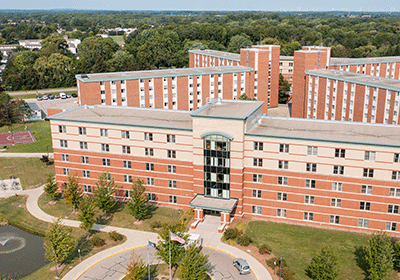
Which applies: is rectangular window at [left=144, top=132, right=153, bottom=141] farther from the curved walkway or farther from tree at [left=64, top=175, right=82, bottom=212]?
the curved walkway

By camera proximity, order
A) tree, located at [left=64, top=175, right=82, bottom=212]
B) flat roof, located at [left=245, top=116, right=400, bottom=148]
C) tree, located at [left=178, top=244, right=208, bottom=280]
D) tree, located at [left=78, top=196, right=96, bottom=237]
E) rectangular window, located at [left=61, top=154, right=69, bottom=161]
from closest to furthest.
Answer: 1. tree, located at [left=178, top=244, right=208, bottom=280]
2. flat roof, located at [left=245, top=116, right=400, bottom=148]
3. tree, located at [left=78, top=196, right=96, bottom=237]
4. tree, located at [left=64, top=175, right=82, bottom=212]
5. rectangular window, located at [left=61, top=154, right=69, bottom=161]

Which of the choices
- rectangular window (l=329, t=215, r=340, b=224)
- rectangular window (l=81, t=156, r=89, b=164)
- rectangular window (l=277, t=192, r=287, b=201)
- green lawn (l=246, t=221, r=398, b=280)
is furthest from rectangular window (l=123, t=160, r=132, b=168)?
rectangular window (l=329, t=215, r=340, b=224)

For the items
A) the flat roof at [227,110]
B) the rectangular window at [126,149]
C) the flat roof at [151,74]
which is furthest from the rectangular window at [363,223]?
the flat roof at [151,74]

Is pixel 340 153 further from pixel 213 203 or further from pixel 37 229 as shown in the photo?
pixel 37 229

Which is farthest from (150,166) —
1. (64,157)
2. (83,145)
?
(64,157)

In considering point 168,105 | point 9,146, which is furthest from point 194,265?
point 9,146

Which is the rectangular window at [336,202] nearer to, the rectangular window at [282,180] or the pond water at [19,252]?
the rectangular window at [282,180]
